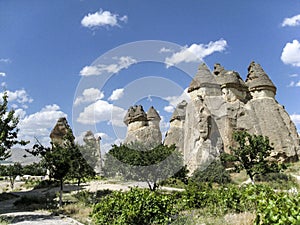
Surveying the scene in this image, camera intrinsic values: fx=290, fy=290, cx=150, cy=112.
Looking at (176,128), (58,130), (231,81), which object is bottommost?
(58,130)

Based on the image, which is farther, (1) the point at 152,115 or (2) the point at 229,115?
(1) the point at 152,115

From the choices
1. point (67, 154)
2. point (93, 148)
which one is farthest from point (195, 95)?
point (67, 154)

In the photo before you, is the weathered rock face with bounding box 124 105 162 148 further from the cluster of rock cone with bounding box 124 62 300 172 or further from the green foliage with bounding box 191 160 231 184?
the green foliage with bounding box 191 160 231 184

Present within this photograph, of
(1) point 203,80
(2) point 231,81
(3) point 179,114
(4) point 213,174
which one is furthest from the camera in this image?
→ (3) point 179,114

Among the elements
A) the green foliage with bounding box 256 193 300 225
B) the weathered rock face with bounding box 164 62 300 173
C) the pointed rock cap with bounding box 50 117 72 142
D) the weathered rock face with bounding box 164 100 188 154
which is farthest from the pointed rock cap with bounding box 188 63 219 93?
the green foliage with bounding box 256 193 300 225

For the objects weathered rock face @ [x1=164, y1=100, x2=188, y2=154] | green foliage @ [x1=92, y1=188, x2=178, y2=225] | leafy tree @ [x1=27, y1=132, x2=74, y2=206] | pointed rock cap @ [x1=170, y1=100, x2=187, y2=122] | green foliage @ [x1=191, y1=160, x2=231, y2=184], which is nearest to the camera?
green foliage @ [x1=92, y1=188, x2=178, y2=225]

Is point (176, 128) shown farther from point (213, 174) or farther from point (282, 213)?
point (282, 213)

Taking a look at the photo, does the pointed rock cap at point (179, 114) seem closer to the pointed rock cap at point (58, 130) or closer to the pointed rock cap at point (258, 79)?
the pointed rock cap at point (258, 79)

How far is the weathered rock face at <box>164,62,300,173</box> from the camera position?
102ft

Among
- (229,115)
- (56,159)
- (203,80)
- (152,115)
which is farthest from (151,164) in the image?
(152,115)

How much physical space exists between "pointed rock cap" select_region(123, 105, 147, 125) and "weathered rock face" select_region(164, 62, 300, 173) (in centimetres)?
1168

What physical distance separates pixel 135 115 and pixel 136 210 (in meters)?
38.4

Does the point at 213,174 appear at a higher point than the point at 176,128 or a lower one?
lower

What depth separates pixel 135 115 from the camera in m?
45.5
